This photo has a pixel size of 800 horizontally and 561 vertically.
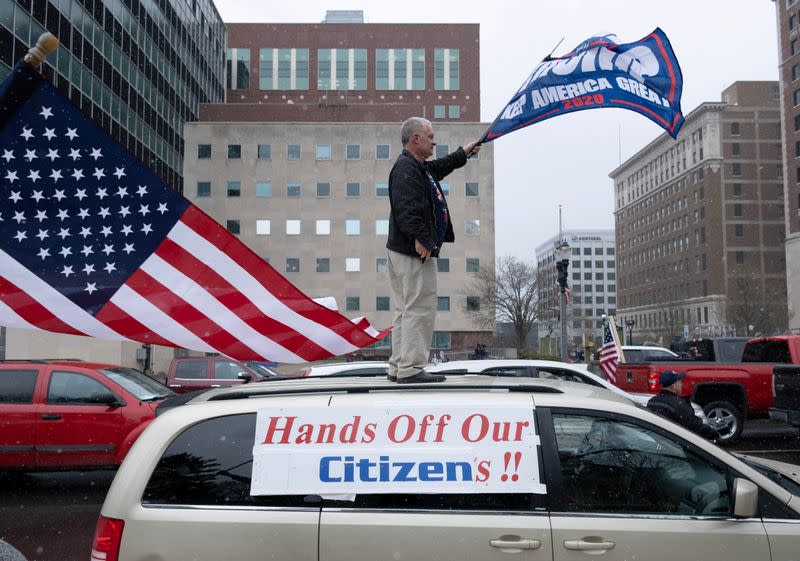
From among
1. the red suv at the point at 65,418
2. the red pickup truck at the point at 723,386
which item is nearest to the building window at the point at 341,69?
the red pickup truck at the point at 723,386

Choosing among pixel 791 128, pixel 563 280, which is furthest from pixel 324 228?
pixel 791 128

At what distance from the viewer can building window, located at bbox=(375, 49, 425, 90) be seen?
7069 centimetres

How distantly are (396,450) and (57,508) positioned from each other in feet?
21.7

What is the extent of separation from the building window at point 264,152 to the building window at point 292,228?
5468 millimetres

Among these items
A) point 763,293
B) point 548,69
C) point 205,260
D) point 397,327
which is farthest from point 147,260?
point 763,293

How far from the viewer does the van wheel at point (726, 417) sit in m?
12.2

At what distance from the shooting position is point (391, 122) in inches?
2291

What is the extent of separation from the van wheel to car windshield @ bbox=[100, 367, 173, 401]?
9028mm

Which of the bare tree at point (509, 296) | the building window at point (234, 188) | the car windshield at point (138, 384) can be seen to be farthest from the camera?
the building window at point (234, 188)

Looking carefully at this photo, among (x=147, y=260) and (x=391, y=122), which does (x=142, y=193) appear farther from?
(x=391, y=122)

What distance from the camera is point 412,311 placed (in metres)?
4.47

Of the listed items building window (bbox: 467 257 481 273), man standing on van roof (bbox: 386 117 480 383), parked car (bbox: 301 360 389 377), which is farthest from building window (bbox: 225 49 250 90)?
man standing on van roof (bbox: 386 117 480 383)

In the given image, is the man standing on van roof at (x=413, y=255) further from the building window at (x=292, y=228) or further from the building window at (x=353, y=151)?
the building window at (x=353, y=151)

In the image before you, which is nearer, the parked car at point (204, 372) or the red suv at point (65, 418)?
the red suv at point (65, 418)
